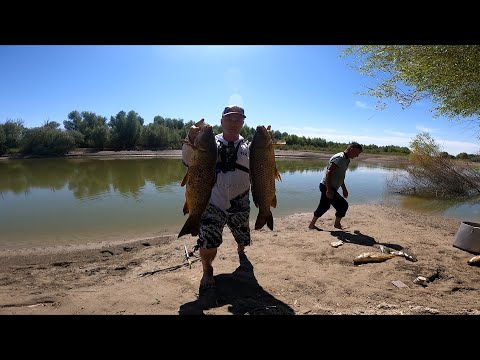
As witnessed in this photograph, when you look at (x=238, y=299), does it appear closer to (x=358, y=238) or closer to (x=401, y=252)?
(x=401, y=252)

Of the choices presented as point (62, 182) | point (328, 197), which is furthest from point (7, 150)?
point (328, 197)

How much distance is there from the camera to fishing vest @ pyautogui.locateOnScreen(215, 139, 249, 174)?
4.38 meters

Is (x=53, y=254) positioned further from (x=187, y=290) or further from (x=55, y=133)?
(x=55, y=133)

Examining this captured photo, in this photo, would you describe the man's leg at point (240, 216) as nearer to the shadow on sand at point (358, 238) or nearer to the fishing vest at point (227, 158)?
the fishing vest at point (227, 158)

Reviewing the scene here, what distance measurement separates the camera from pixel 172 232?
9977mm

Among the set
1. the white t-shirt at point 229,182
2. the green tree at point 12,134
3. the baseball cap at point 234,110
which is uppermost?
the green tree at point 12,134

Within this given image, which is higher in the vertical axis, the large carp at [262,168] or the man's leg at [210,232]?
the large carp at [262,168]

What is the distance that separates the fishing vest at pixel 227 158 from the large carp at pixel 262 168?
2.23 ft

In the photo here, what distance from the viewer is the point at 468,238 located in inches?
254

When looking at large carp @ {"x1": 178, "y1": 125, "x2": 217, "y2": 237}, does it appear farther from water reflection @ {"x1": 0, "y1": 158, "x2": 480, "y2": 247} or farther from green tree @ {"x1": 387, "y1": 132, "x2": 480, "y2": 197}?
green tree @ {"x1": 387, "y1": 132, "x2": 480, "y2": 197}

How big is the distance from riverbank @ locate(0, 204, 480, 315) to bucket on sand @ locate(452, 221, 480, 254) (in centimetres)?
18

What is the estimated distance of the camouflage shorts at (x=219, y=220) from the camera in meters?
4.38

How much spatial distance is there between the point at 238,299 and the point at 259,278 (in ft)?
2.73

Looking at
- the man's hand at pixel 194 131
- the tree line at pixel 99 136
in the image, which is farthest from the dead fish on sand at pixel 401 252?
the tree line at pixel 99 136
